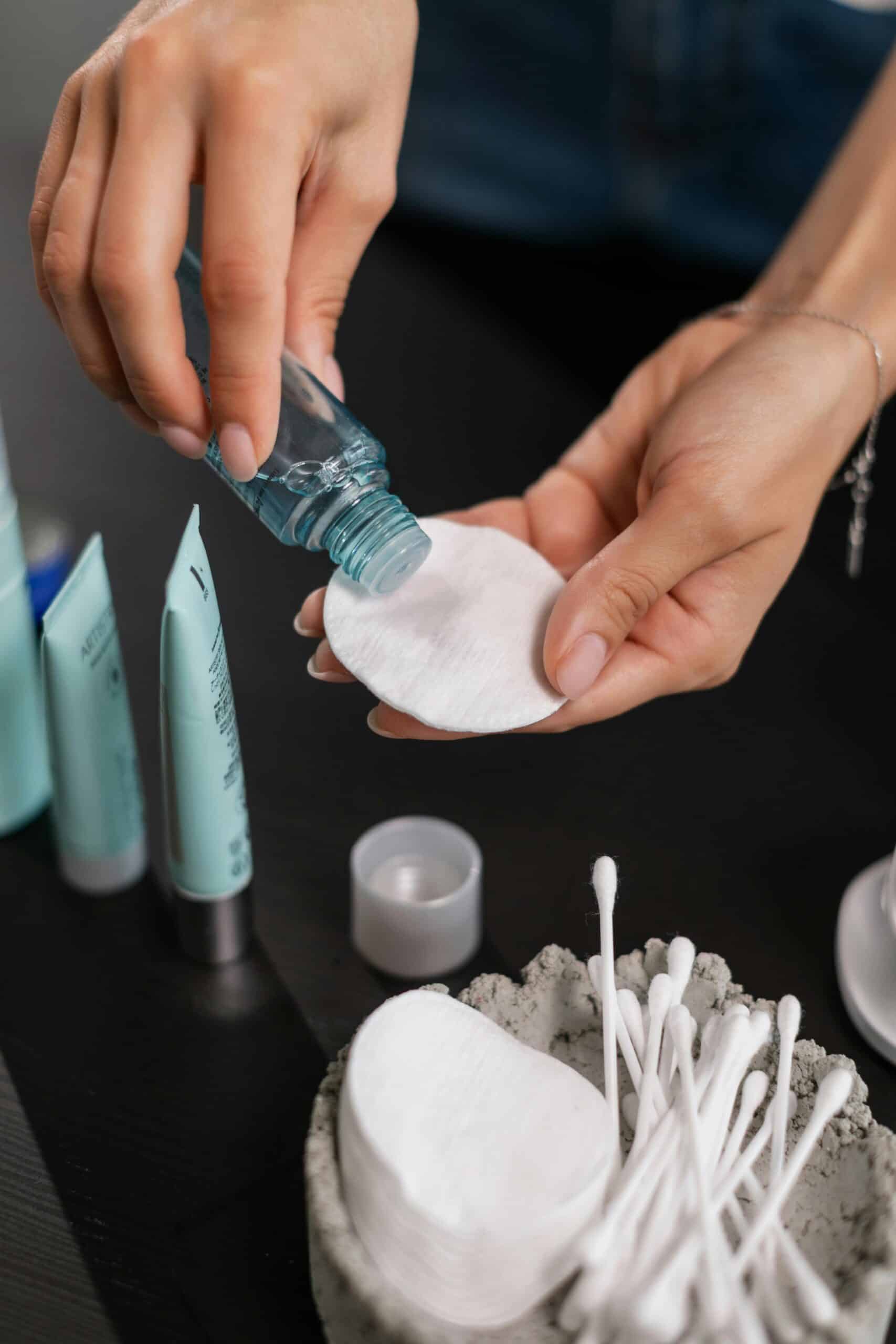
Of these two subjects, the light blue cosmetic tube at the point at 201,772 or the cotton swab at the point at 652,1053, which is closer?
the cotton swab at the point at 652,1053

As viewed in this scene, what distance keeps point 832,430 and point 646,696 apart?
24cm

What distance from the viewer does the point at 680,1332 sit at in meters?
0.40

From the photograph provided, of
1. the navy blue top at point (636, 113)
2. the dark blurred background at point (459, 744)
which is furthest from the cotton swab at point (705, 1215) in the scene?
the navy blue top at point (636, 113)

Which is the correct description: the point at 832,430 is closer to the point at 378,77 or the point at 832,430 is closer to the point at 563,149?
the point at 378,77

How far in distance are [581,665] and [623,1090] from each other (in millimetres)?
192

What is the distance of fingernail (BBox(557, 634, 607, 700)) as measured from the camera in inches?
23.7

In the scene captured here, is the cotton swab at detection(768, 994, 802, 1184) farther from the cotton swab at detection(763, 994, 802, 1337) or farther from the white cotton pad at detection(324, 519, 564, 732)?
the white cotton pad at detection(324, 519, 564, 732)

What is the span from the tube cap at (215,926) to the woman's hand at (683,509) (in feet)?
0.39

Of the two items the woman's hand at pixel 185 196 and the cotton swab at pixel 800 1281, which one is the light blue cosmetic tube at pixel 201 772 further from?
the cotton swab at pixel 800 1281

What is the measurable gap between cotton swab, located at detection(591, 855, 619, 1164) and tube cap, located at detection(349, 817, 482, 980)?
0.12m

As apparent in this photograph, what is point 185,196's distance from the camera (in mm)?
599

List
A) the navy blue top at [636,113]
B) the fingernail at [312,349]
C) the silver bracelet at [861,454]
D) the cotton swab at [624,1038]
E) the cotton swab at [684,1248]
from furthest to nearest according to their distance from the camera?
the navy blue top at [636,113]
the silver bracelet at [861,454]
the fingernail at [312,349]
the cotton swab at [624,1038]
the cotton swab at [684,1248]

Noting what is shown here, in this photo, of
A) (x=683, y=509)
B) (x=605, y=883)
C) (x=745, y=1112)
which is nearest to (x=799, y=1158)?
(x=745, y=1112)

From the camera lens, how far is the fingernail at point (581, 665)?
60cm
